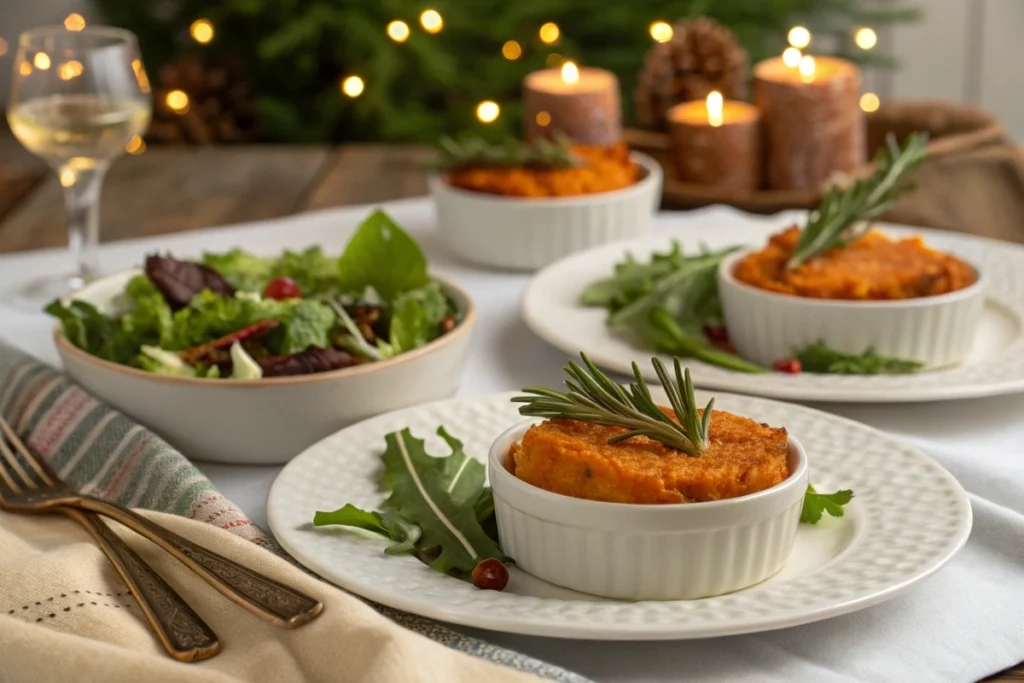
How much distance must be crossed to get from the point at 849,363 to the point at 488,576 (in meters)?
0.67

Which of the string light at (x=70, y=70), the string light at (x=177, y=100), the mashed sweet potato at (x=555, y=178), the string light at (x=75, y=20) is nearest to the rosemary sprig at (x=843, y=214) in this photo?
the mashed sweet potato at (x=555, y=178)

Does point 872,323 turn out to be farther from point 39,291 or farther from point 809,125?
point 39,291

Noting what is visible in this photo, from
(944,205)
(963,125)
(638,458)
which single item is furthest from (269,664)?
(963,125)

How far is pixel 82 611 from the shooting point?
1038mm

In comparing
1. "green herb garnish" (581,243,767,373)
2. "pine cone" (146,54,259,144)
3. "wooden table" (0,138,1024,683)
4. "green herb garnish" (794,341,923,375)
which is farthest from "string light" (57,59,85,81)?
"pine cone" (146,54,259,144)

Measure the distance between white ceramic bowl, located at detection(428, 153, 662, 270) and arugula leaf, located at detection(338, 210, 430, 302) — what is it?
0.51m

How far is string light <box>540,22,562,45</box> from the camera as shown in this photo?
13.5ft

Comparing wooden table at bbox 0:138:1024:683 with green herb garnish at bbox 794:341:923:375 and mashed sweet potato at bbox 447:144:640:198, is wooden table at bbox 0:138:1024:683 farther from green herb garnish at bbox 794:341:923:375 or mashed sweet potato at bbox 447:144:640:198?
green herb garnish at bbox 794:341:923:375

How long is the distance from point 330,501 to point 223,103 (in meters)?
3.30

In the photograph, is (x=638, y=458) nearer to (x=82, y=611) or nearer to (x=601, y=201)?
(x=82, y=611)

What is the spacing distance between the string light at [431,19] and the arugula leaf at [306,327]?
8.90ft

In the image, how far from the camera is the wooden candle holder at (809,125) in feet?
8.43

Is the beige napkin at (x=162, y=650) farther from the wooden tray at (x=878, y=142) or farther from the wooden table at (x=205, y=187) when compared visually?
the wooden tray at (x=878, y=142)

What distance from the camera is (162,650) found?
3.29ft
